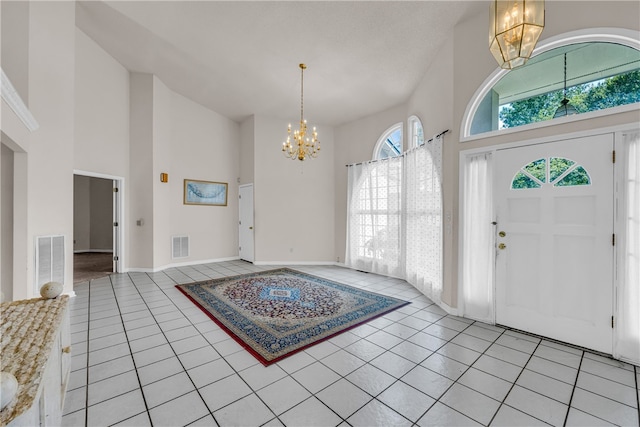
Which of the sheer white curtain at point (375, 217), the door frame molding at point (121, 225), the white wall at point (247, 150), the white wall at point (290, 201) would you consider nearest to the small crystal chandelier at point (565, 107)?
the sheer white curtain at point (375, 217)

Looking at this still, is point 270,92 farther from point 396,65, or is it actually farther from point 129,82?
point 129,82

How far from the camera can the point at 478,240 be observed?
3195 millimetres

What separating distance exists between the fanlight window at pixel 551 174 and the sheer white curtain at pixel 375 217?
2.30 metres

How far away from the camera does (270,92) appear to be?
526cm

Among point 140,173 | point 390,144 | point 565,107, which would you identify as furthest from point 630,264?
point 140,173

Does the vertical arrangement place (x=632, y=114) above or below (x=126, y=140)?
below

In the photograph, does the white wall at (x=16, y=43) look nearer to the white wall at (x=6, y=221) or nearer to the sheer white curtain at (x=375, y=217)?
the white wall at (x=6, y=221)

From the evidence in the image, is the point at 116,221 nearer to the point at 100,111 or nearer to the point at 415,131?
the point at 100,111

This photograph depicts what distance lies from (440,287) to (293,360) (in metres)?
2.35

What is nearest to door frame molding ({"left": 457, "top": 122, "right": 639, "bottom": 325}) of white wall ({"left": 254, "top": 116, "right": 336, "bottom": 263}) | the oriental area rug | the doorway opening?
the oriental area rug

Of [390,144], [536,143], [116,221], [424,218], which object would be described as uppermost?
[390,144]

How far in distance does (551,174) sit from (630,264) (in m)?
1.01

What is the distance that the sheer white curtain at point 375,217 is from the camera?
17.1 ft

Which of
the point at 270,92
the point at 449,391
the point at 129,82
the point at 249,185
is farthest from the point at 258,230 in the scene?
the point at 449,391
